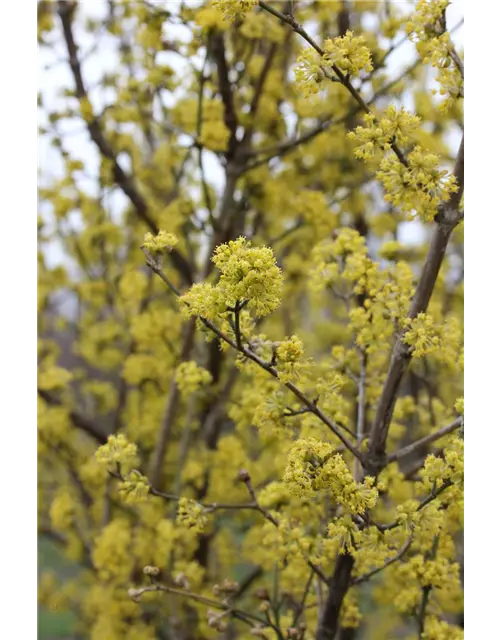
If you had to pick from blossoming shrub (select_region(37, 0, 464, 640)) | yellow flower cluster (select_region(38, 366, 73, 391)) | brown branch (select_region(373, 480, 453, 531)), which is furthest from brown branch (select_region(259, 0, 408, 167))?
yellow flower cluster (select_region(38, 366, 73, 391))

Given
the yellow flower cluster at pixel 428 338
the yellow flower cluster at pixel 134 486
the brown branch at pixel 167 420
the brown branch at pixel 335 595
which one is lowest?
the brown branch at pixel 335 595

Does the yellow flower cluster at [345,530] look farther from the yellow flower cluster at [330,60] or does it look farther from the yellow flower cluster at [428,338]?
A: the yellow flower cluster at [330,60]

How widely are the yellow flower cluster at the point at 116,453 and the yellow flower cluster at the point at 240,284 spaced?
1.91 feet

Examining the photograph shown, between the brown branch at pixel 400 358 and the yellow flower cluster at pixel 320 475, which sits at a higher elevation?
the brown branch at pixel 400 358

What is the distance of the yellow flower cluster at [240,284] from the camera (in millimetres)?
1342

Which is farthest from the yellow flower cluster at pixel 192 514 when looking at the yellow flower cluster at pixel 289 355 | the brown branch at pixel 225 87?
the brown branch at pixel 225 87

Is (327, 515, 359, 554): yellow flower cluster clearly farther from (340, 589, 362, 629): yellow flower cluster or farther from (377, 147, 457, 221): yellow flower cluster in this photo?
(377, 147, 457, 221): yellow flower cluster

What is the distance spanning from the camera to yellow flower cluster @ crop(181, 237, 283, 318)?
1.34 meters

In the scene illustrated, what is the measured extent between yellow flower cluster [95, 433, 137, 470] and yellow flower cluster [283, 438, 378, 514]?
1.91 ft

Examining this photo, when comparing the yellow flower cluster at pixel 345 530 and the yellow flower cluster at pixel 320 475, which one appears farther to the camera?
the yellow flower cluster at pixel 345 530

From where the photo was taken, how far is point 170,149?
3.89 metres

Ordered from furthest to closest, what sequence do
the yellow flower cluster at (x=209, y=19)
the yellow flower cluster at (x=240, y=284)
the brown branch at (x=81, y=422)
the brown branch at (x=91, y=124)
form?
the brown branch at (x=81, y=422), the brown branch at (x=91, y=124), the yellow flower cluster at (x=209, y=19), the yellow flower cluster at (x=240, y=284)
